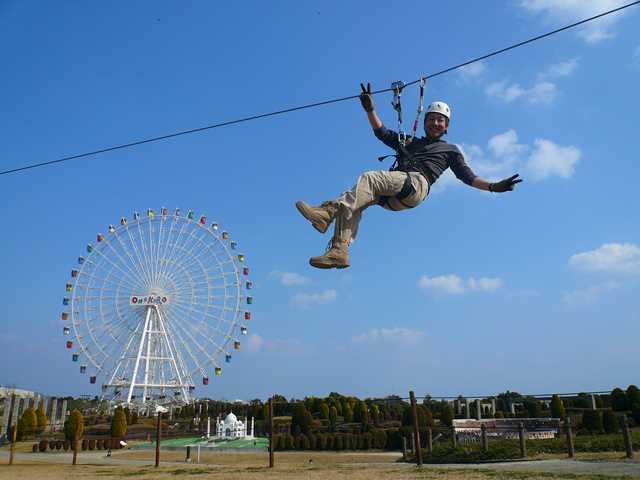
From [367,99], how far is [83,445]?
107ft

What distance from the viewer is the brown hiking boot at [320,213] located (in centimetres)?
686

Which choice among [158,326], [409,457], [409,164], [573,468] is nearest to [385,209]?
[409,164]

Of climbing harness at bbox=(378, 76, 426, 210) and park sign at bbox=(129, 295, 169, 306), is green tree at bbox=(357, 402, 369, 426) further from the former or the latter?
climbing harness at bbox=(378, 76, 426, 210)

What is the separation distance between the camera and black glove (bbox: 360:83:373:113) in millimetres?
7527

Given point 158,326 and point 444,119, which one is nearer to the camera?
point 444,119

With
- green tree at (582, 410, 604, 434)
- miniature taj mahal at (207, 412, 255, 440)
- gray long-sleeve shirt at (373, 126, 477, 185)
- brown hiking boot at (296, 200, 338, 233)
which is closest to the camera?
brown hiking boot at (296, 200, 338, 233)

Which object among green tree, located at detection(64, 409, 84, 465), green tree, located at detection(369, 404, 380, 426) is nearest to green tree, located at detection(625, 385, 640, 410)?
green tree, located at detection(369, 404, 380, 426)

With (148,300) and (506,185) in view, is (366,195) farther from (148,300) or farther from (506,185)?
(148,300)

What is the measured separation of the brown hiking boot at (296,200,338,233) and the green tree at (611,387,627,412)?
2773 cm

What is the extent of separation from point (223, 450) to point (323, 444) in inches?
208

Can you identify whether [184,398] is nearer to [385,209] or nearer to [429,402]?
[429,402]

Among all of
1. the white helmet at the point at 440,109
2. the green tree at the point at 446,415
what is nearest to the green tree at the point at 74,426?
the green tree at the point at 446,415

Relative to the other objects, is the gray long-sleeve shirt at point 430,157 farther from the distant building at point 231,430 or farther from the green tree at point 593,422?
the distant building at point 231,430

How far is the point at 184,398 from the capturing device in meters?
48.9
